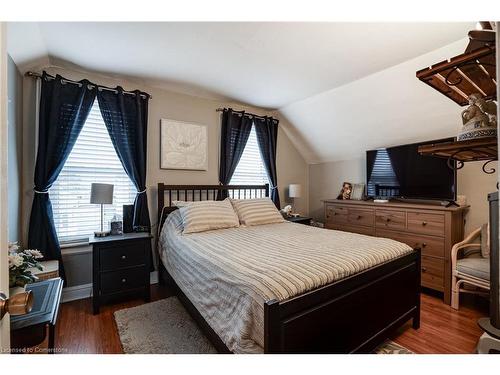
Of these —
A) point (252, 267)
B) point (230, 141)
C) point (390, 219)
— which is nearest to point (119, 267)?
point (252, 267)

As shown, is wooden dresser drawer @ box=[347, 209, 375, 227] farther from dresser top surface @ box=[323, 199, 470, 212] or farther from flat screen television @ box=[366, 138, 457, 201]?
flat screen television @ box=[366, 138, 457, 201]

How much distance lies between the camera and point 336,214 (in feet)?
11.7

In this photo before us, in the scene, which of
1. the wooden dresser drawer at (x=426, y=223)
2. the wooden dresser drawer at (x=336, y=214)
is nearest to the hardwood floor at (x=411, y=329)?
the wooden dresser drawer at (x=426, y=223)

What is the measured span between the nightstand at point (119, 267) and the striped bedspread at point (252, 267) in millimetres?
274

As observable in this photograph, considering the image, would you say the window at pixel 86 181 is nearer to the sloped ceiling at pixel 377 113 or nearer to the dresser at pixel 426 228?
the sloped ceiling at pixel 377 113

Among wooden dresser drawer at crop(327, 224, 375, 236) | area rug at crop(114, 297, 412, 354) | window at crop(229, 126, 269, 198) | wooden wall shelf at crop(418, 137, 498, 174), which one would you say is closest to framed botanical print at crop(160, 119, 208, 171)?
window at crop(229, 126, 269, 198)

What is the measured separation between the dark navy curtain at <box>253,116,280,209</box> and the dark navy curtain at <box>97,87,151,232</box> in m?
1.70

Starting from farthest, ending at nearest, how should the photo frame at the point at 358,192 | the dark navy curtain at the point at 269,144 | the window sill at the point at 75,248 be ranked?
1. the dark navy curtain at the point at 269,144
2. the photo frame at the point at 358,192
3. the window sill at the point at 75,248

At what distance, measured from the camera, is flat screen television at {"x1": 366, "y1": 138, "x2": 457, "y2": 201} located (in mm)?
2695

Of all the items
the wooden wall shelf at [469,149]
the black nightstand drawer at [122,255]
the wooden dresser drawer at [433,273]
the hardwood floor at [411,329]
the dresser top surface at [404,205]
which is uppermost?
the wooden wall shelf at [469,149]

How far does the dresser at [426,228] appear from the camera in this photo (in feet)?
7.98

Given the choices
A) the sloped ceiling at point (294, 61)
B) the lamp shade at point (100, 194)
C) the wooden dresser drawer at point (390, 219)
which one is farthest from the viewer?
the wooden dresser drawer at point (390, 219)
